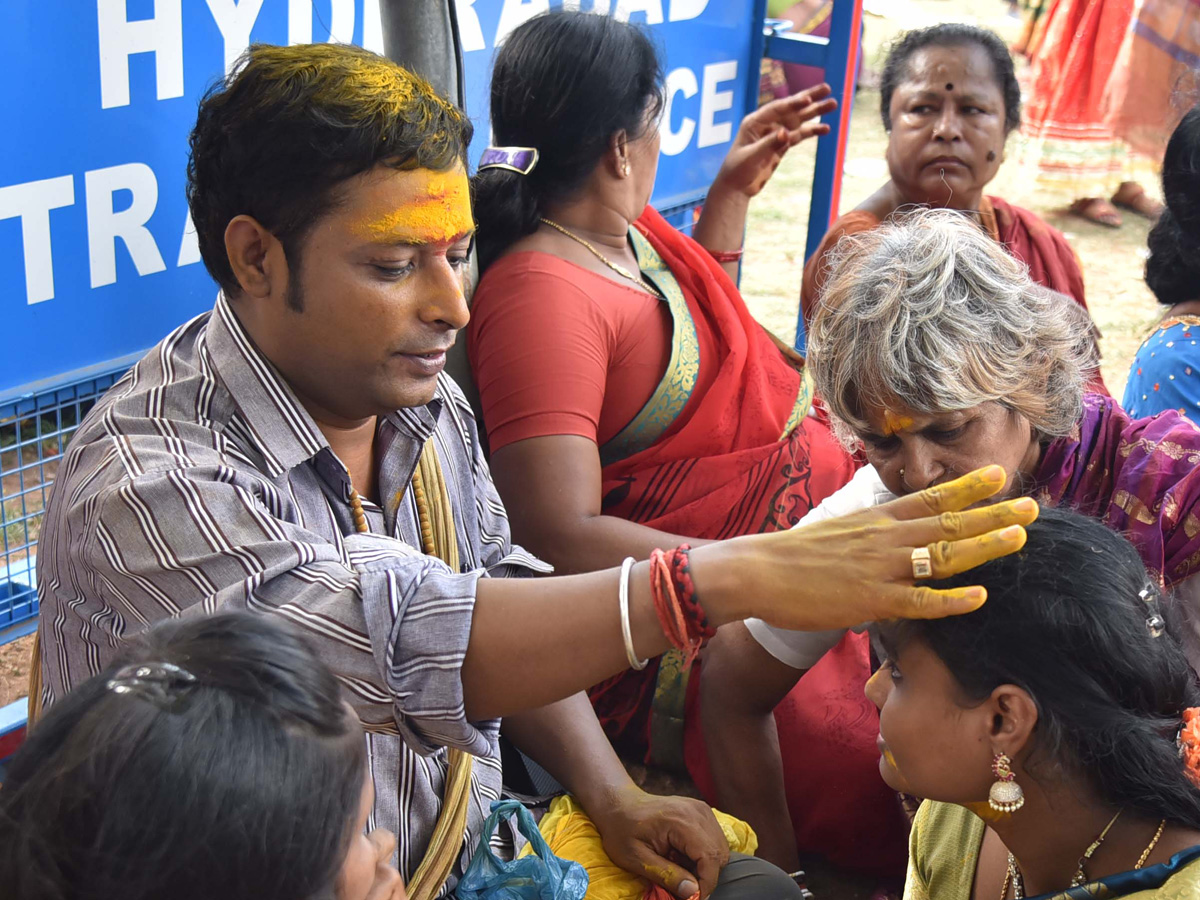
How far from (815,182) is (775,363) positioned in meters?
1.57

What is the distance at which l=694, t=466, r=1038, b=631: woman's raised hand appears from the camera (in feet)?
4.24

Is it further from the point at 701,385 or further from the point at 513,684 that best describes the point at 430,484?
the point at 701,385

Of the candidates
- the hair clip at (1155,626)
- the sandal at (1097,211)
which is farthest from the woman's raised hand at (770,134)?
the sandal at (1097,211)

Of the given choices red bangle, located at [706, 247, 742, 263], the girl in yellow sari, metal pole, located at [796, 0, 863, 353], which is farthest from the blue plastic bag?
metal pole, located at [796, 0, 863, 353]

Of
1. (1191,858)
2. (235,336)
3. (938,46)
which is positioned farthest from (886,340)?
(938,46)

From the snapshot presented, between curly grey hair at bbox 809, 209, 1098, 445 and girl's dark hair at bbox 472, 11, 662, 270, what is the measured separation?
2.35 feet

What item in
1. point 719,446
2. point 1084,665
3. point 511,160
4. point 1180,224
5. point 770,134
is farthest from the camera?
point 770,134

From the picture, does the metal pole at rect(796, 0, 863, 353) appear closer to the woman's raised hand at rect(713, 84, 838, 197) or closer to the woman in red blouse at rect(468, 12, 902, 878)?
the woman's raised hand at rect(713, 84, 838, 197)

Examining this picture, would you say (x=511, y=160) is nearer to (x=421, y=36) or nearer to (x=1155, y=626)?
(x=421, y=36)

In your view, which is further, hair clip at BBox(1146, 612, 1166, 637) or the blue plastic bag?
the blue plastic bag

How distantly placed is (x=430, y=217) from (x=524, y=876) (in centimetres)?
98

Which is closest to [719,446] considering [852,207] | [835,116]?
[835,116]

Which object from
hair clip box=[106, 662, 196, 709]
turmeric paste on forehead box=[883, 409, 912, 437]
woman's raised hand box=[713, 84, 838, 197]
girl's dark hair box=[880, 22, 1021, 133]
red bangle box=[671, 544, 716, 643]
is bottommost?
turmeric paste on forehead box=[883, 409, 912, 437]

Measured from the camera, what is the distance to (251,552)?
147cm
